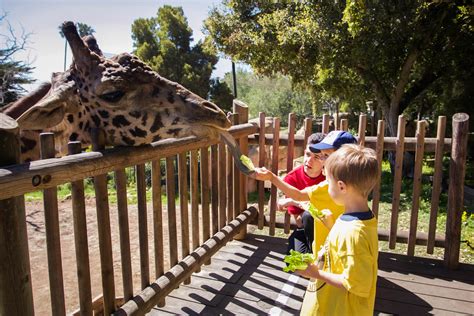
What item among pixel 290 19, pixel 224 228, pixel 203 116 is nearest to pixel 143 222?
pixel 203 116

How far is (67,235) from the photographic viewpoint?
751 centimetres

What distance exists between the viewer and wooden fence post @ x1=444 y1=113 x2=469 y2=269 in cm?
409

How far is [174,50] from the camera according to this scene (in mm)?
22156

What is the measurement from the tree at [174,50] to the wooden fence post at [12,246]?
2027 cm

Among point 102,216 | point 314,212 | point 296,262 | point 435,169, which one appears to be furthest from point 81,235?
point 435,169

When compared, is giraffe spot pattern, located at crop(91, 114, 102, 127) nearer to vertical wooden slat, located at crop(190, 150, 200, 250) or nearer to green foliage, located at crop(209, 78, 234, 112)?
vertical wooden slat, located at crop(190, 150, 200, 250)

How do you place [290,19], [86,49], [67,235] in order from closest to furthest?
[86,49] < [67,235] < [290,19]

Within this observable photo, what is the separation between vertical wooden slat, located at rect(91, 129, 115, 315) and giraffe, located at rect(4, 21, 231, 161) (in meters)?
0.08

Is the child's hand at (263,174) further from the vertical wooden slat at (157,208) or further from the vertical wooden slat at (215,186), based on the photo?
the vertical wooden slat at (215,186)

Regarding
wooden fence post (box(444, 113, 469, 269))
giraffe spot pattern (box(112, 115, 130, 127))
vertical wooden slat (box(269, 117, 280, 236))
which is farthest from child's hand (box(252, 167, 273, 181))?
wooden fence post (box(444, 113, 469, 269))

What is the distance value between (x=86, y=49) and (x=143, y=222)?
1286mm

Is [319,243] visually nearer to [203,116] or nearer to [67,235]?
[203,116]

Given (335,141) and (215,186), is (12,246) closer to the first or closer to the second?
(335,141)

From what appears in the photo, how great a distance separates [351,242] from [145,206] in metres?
1.63
